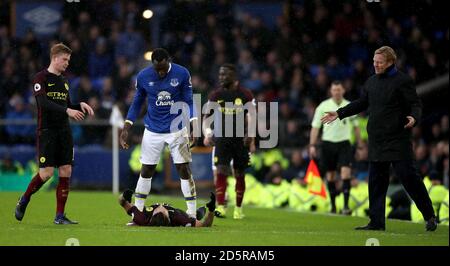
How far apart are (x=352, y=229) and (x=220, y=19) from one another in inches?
491

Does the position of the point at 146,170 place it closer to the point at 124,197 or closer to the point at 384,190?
the point at 124,197

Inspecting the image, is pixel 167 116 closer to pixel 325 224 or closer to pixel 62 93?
pixel 62 93

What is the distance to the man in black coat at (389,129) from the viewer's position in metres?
12.1

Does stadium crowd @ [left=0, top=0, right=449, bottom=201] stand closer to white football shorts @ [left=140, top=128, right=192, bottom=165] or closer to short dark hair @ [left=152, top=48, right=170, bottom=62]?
white football shorts @ [left=140, top=128, right=192, bottom=165]

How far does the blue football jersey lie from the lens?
12453mm

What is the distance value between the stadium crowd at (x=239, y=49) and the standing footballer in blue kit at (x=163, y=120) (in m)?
8.72

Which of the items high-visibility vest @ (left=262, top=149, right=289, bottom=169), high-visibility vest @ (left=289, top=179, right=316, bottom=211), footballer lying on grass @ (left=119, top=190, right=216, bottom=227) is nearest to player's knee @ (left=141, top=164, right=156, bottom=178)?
footballer lying on grass @ (left=119, top=190, right=216, bottom=227)

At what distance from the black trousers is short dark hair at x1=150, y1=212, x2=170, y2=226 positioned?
2495mm

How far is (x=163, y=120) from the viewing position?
41.2ft

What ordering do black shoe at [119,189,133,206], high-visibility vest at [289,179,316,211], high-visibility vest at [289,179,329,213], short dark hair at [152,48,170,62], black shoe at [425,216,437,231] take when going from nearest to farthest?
black shoe at [119,189,133,206]
short dark hair at [152,48,170,62]
black shoe at [425,216,437,231]
high-visibility vest at [289,179,329,213]
high-visibility vest at [289,179,316,211]

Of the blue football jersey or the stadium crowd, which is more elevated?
the stadium crowd

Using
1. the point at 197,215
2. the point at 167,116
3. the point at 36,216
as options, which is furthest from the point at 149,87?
the point at 36,216

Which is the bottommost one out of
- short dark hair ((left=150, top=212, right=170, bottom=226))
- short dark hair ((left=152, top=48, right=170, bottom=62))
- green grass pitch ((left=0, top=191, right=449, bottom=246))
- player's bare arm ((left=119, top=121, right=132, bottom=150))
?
green grass pitch ((left=0, top=191, right=449, bottom=246))

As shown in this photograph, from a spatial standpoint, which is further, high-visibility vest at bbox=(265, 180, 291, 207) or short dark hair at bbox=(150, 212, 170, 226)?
high-visibility vest at bbox=(265, 180, 291, 207)
